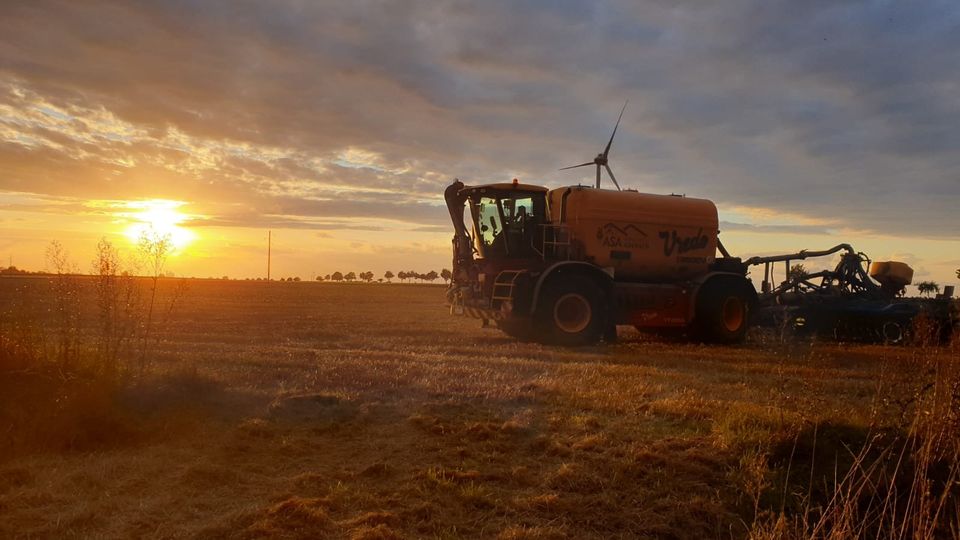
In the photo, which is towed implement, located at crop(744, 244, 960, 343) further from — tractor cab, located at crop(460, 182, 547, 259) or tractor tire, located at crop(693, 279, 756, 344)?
tractor cab, located at crop(460, 182, 547, 259)

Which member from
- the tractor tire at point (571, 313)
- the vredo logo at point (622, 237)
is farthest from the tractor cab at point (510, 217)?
the vredo logo at point (622, 237)

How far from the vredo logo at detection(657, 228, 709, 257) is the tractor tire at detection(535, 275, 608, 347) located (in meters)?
2.36

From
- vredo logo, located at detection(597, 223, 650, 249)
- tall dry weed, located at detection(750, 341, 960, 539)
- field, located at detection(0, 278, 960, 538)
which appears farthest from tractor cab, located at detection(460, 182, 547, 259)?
tall dry weed, located at detection(750, 341, 960, 539)

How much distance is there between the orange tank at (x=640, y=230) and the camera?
52.6ft

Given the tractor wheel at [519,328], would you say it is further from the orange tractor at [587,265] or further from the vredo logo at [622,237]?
the vredo logo at [622,237]

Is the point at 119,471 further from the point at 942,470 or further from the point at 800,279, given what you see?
the point at 800,279

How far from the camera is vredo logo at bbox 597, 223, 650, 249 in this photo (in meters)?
16.2

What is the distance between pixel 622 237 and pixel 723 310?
3.11 m

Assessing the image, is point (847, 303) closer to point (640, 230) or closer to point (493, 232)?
point (640, 230)

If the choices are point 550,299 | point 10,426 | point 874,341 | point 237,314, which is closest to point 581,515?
point 10,426

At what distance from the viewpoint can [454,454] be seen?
255 inches

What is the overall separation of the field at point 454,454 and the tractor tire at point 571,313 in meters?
4.72

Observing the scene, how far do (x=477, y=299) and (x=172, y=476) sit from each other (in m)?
10.5

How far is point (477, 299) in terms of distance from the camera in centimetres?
1602
